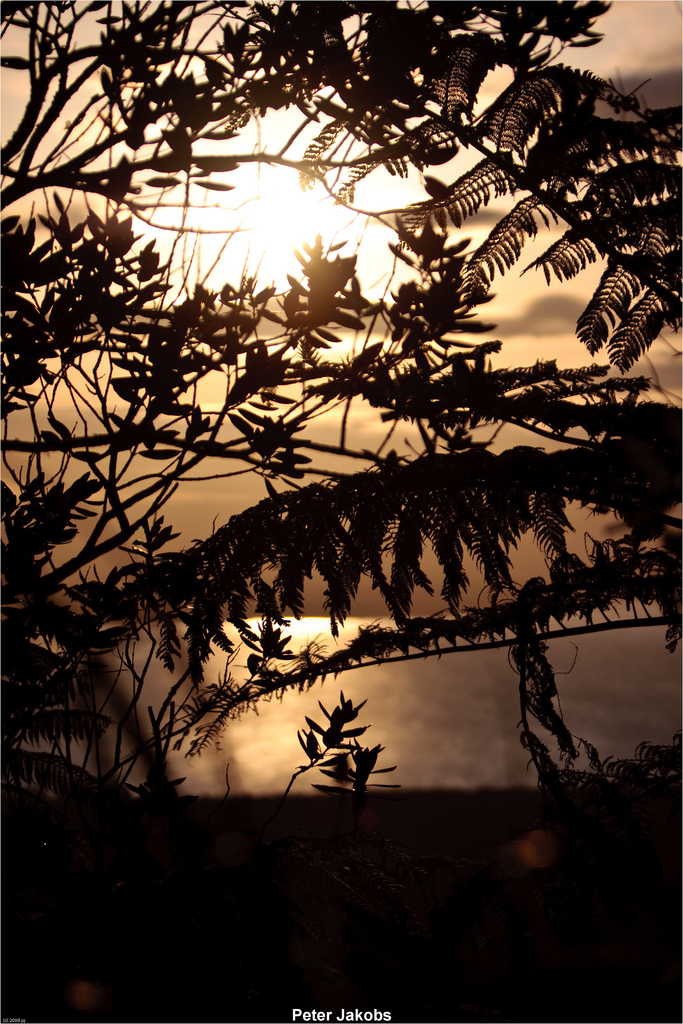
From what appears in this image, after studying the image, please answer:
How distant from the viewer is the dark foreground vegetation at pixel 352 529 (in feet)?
3.57

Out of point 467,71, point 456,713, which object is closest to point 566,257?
point 467,71

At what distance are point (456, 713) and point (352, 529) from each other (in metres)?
0.86

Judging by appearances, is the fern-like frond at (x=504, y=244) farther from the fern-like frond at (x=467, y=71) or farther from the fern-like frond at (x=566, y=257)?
the fern-like frond at (x=467, y=71)

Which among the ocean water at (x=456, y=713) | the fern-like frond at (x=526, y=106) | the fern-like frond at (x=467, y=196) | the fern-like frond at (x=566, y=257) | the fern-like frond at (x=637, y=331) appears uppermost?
the fern-like frond at (x=526, y=106)

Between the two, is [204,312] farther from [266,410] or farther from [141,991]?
[141,991]

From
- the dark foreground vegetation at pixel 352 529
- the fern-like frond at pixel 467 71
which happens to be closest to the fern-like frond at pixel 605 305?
the dark foreground vegetation at pixel 352 529

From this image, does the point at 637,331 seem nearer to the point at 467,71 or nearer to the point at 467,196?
the point at 467,196

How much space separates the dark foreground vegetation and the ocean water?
14 centimetres

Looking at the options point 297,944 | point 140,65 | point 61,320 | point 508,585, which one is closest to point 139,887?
point 297,944

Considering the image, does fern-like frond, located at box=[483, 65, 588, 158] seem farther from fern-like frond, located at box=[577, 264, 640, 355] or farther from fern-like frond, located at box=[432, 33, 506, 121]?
fern-like frond, located at box=[577, 264, 640, 355]

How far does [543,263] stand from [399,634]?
0.77 metres

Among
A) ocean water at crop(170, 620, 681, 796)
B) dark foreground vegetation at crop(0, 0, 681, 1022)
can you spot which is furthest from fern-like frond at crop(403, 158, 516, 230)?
ocean water at crop(170, 620, 681, 796)

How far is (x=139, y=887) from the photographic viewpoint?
45.4 inches

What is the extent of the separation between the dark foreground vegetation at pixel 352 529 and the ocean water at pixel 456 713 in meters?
0.14
